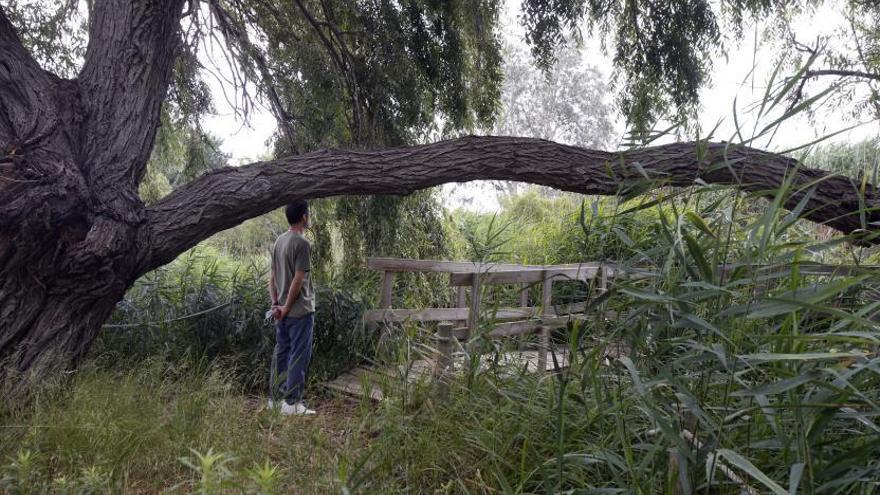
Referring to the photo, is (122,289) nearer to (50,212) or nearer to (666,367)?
(50,212)

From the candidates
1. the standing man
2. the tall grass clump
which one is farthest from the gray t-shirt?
the tall grass clump

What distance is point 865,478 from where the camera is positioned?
6.01ft

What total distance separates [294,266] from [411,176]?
1.08 m

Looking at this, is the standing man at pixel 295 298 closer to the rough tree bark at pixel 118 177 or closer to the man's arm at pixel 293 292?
the man's arm at pixel 293 292

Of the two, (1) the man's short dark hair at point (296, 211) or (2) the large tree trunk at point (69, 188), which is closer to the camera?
(2) the large tree trunk at point (69, 188)

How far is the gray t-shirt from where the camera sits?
4.93 meters

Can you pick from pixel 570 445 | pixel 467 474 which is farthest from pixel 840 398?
pixel 467 474

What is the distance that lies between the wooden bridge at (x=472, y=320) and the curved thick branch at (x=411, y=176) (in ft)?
2.28

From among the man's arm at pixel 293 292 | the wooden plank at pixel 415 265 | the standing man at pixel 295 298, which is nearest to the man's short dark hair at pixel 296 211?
the standing man at pixel 295 298

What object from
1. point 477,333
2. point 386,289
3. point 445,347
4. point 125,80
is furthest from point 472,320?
point 125,80

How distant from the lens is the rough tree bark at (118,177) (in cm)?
422

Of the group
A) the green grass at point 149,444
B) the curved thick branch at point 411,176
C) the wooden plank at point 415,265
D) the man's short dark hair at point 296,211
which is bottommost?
the green grass at point 149,444

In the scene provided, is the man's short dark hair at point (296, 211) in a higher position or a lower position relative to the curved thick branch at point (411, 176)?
lower

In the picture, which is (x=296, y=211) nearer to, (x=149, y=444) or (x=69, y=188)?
(x=69, y=188)
